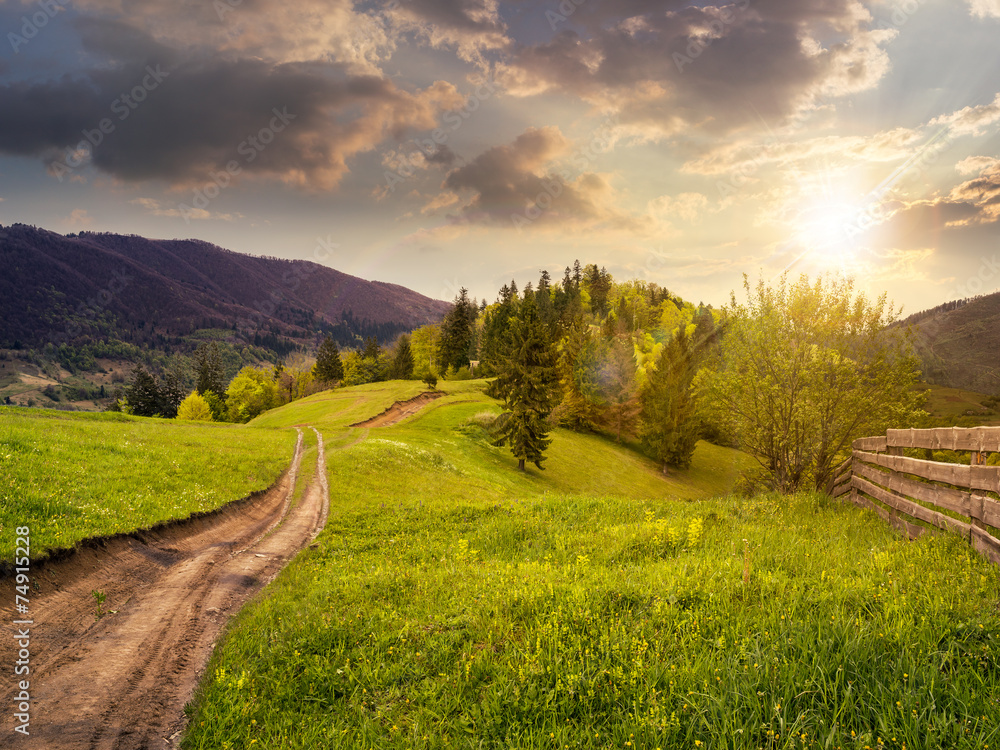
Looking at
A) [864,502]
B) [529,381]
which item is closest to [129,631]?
[864,502]

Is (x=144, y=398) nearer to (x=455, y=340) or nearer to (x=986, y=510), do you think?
(x=455, y=340)

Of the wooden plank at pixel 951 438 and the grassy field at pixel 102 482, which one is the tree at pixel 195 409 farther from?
the wooden plank at pixel 951 438

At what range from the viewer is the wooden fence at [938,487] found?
5.84 meters

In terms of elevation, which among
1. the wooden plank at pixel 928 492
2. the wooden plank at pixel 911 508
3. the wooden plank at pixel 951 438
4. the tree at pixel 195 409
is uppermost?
the wooden plank at pixel 951 438

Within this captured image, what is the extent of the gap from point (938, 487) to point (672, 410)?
186 ft

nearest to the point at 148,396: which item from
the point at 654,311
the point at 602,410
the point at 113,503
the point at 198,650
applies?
the point at 602,410

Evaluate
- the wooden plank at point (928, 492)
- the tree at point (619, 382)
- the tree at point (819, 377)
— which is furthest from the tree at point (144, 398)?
the wooden plank at point (928, 492)

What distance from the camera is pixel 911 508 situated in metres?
7.91

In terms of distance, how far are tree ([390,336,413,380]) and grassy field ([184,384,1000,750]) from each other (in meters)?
92.5

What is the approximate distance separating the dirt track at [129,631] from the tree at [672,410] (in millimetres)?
56018

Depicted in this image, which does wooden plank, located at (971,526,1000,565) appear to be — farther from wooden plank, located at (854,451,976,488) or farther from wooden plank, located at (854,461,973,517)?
wooden plank, located at (854,451,976,488)

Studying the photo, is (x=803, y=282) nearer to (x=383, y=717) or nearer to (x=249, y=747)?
(x=383, y=717)

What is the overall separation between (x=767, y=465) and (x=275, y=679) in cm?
1974

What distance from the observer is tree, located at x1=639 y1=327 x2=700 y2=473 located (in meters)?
60.7
